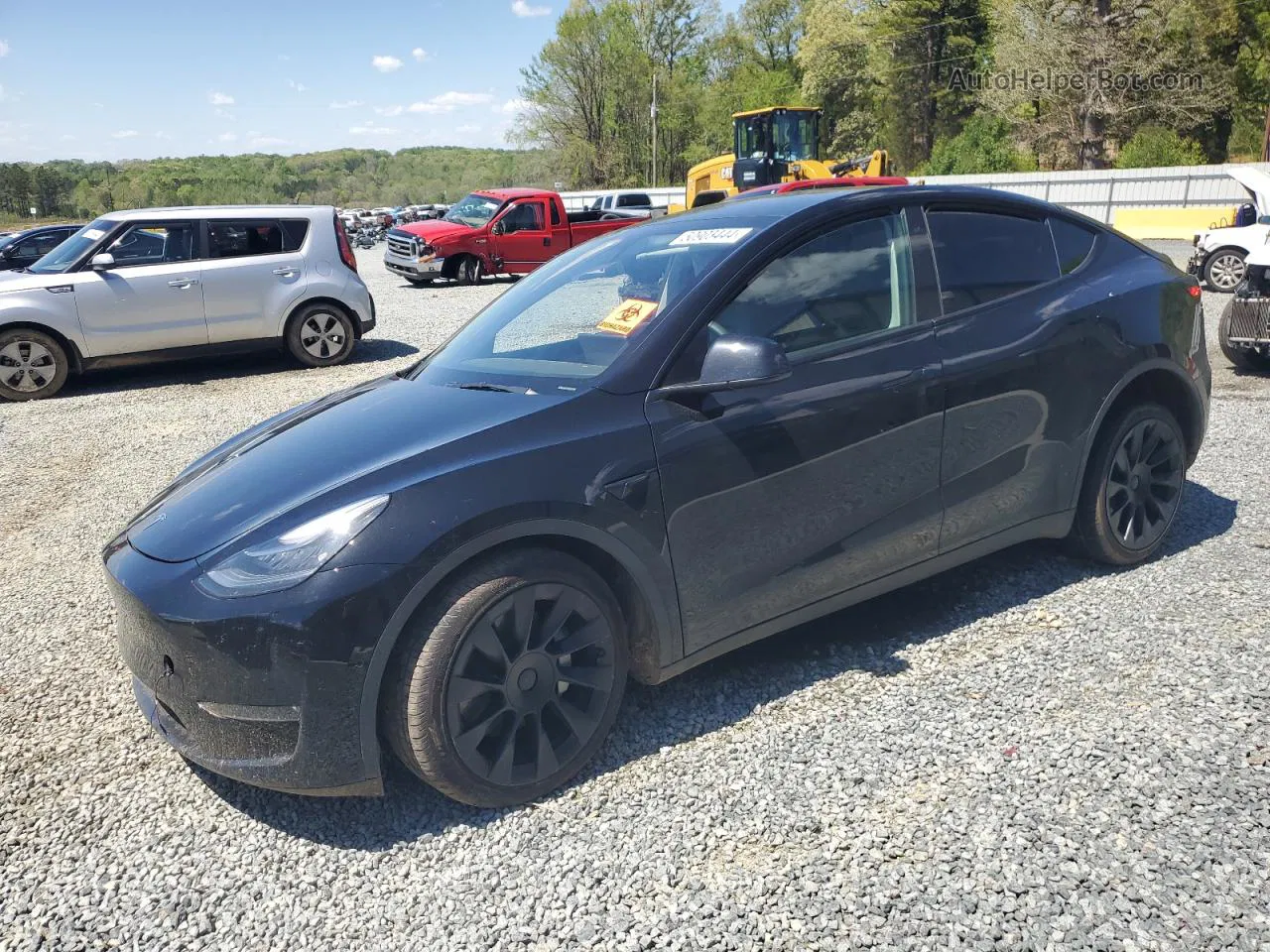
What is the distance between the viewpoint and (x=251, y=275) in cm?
1021

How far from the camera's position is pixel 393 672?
2514 millimetres

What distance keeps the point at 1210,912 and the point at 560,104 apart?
74.2m

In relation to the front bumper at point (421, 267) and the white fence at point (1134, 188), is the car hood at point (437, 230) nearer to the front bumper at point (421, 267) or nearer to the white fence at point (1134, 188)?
the front bumper at point (421, 267)

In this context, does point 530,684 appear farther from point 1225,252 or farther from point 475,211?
point 475,211

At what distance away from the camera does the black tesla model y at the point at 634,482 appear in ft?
8.12

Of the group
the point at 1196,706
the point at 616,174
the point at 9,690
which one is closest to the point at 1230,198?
the point at 1196,706

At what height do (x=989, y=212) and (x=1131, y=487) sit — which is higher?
(x=989, y=212)

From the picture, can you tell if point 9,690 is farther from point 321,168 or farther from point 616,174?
point 321,168

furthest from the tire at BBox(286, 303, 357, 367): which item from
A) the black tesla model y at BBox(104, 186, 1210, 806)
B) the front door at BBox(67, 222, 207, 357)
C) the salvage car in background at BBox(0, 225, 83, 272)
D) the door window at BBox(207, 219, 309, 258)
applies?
the salvage car in background at BBox(0, 225, 83, 272)

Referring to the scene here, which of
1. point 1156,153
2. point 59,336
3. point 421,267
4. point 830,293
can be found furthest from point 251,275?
point 1156,153

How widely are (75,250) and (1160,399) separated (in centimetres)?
1025

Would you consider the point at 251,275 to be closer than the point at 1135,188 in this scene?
Yes

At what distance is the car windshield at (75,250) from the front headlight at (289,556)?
8949mm

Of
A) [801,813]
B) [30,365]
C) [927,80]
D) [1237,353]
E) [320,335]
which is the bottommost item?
[801,813]
